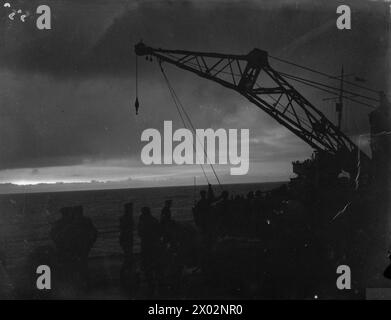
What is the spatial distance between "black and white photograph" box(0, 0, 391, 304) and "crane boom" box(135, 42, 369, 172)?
18 millimetres

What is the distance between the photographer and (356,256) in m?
3.79

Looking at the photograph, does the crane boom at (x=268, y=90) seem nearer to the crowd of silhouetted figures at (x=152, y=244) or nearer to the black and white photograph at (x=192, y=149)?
the black and white photograph at (x=192, y=149)

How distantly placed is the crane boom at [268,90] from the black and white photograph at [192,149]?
0.7 inches

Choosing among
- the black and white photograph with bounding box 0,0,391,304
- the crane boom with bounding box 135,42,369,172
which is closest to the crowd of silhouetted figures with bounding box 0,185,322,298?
the black and white photograph with bounding box 0,0,391,304

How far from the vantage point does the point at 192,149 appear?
12.4 feet

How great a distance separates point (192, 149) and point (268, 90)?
81 centimetres

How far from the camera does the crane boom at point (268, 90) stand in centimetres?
380

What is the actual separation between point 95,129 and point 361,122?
2.19 metres

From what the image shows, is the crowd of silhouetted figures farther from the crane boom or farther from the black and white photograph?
the crane boom

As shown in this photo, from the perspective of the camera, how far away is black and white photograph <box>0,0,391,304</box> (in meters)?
3.74

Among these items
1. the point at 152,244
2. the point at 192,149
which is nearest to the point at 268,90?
the point at 192,149

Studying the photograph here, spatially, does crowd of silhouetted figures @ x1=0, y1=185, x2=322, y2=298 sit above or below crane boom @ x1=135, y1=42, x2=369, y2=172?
below

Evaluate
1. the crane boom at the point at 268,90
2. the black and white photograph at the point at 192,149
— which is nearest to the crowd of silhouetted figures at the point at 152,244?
the black and white photograph at the point at 192,149

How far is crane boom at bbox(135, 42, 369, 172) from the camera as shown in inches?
150
